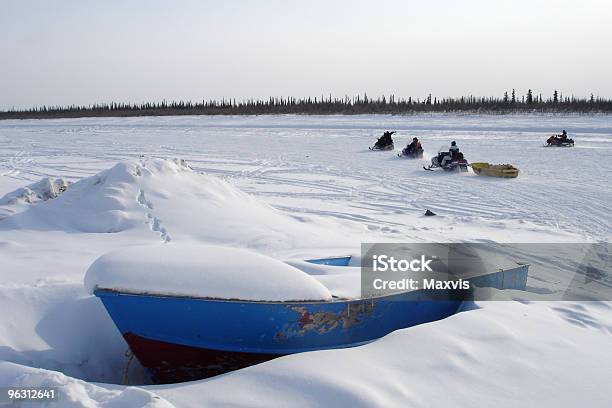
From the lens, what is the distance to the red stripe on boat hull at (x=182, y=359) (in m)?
4.59

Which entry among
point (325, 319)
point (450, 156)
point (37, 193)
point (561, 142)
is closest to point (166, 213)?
point (37, 193)

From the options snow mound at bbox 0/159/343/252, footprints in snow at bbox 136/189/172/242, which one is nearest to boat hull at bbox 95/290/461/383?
snow mound at bbox 0/159/343/252

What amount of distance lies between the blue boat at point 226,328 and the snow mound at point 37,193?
4.96 meters

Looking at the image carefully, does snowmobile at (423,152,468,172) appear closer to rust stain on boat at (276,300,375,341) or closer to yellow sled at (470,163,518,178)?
yellow sled at (470,163,518,178)

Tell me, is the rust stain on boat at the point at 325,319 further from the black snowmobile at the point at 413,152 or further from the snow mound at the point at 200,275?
the black snowmobile at the point at 413,152

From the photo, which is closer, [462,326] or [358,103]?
[462,326]

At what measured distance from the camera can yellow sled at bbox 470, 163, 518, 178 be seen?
1444cm

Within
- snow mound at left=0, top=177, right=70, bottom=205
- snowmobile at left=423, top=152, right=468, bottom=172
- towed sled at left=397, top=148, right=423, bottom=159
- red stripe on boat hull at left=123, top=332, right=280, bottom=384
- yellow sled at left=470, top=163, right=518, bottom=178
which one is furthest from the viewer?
towed sled at left=397, top=148, right=423, bottom=159

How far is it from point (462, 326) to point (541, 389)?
945 millimetres

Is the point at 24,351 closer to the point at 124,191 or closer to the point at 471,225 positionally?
the point at 124,191

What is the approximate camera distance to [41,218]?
7.71 meters

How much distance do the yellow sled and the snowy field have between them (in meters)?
0.30

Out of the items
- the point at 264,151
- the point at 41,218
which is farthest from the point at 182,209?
the point at 264,151
